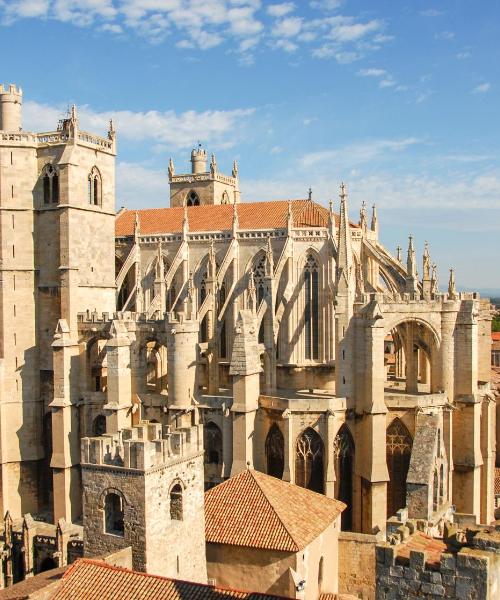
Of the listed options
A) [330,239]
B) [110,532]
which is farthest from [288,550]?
[330,239]

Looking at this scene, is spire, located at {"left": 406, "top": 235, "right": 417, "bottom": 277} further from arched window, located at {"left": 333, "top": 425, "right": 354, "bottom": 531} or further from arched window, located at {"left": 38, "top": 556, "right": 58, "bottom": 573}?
arched window, located at {"left": 38, "top": 556, "right": 58, "bottom": 573}

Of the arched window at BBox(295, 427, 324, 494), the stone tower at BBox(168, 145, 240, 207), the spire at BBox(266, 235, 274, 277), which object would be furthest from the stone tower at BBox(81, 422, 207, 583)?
the stone tower at BBox(168, 145, 240, 207)

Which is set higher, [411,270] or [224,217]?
[224,217]

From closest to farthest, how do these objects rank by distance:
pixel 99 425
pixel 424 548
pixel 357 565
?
1. pixel 424 548
2. pixel 357 565
3. pixel 99 425

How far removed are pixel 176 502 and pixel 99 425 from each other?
14.9 metres

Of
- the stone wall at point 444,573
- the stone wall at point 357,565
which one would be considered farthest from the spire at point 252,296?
the stone wall at point 444,573

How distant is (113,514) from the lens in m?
21.8

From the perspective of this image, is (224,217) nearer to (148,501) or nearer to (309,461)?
(309,461)

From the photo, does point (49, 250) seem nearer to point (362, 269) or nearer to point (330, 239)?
point (330, 239)

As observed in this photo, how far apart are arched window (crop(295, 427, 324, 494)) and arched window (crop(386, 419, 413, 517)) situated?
3106 millimetres

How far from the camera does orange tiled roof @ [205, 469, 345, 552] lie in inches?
853

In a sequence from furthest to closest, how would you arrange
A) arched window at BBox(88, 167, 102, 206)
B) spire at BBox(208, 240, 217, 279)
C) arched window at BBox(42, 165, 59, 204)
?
spire at BBox(208, 240, 217, 279) → arched window at BBox(88, 167, 102, 206) → arched window at BBox(42, 165, 59, 204)

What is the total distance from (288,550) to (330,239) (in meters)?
20.6

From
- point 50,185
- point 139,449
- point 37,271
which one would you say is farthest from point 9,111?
point 139,449
